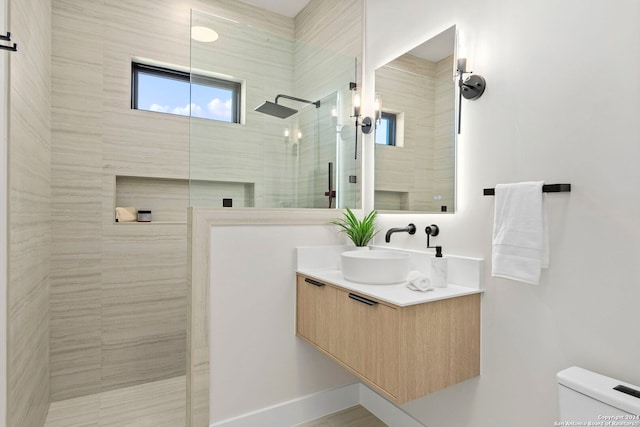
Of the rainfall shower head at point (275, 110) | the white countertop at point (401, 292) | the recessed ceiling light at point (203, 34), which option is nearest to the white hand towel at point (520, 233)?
the white countertop at point (401, 292)

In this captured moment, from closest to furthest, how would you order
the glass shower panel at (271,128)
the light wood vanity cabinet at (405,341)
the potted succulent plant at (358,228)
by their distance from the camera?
the light wood vanity cabinet at (405,341), the glass shower panel at (271,128), the potted succulent plant at (358,228)

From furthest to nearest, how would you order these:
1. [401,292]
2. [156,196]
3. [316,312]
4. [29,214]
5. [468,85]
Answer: [156,196]
[316,312]
[29,214]
[468,85]
[401,292]

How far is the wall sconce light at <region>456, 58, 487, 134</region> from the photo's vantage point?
1.60 m

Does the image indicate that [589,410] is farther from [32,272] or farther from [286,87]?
[32,272]

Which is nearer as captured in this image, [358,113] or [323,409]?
[323,409]

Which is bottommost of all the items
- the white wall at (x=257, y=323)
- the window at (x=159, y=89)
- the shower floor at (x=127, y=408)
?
the shower floor at (x=127, y=408)

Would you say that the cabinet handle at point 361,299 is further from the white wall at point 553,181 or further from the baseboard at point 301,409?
the baseboard at point 301,409

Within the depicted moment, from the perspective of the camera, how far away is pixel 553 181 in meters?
1.32

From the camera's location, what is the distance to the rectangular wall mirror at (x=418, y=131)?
5.83 feet

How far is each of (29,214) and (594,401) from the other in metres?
2.43

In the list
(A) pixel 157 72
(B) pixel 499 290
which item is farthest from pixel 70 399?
(B) pixel 499 290

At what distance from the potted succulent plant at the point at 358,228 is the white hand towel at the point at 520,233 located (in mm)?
853

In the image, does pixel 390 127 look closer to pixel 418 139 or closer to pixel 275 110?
pixel 418 139

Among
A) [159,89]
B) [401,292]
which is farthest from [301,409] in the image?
[159,89]
